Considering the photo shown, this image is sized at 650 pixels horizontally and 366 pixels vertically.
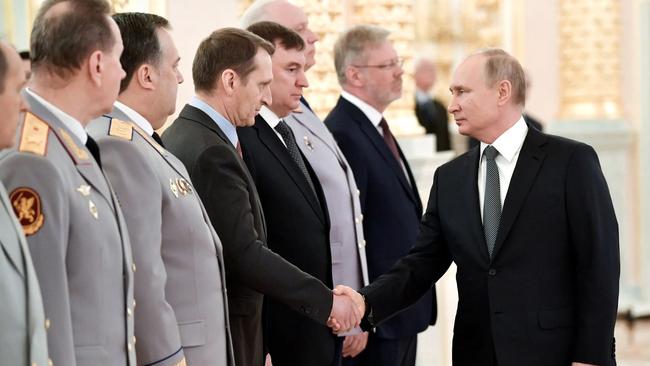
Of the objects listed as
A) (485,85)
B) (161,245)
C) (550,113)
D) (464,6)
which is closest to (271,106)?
(485,85)

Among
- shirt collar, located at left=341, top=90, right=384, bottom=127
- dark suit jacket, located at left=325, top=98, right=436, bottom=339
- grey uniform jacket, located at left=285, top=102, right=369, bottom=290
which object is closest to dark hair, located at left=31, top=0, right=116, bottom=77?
grey uniform jacket, located at left=285, top=102, right=369, bottom=290

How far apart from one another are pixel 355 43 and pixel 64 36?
2.67m

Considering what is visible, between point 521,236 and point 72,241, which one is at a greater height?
point 72,241

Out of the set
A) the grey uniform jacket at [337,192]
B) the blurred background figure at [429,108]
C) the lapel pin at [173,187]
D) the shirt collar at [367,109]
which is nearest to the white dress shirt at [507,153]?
the grey uniform jacket at [337,192]

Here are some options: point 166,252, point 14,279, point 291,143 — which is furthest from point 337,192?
point 14,279

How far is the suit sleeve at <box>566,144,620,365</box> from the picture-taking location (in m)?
3.41

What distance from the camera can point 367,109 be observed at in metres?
5.01

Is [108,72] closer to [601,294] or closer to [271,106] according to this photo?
[271,106]

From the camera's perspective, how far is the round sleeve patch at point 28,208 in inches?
93.4

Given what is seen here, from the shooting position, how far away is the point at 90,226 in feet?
8.21

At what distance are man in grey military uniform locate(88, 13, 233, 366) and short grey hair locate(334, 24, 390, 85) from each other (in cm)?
203

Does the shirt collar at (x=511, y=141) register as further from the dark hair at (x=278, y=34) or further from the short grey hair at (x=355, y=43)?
the short grey hair at (x=355, y=43)

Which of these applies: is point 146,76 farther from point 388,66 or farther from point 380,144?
point 388,66

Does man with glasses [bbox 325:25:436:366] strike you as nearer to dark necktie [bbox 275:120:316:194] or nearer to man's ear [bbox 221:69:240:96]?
dark necktie [bbox 275:120:316:194]
